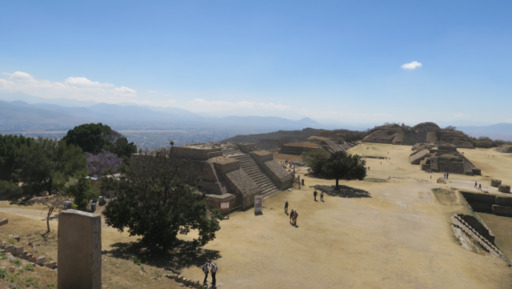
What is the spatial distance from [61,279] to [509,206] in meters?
39.0

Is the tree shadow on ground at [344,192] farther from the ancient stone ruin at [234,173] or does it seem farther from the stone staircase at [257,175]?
the stone staircase at [257,175]

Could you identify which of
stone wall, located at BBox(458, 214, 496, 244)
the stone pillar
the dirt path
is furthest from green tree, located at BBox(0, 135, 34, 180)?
stone wall, located at BBox(458, 214, 496, 244)

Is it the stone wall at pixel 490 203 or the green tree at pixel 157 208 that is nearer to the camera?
the green tree at pixel 157 208

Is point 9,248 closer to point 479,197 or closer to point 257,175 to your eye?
point 257,175

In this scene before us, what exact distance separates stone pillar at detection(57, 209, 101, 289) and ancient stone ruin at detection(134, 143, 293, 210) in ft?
33.8

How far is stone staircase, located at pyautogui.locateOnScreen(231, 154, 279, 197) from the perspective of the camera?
27.6 metres

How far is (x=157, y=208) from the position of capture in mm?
13094

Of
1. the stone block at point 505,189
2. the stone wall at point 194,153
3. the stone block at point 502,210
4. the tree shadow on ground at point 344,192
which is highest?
the stone wall at point 194,153

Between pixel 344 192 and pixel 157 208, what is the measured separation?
21.7 metres

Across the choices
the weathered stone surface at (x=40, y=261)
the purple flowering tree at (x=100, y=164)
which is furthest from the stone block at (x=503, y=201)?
the purple flowering tree at (x=100, y=164)

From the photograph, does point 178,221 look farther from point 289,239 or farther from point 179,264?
point 289,239

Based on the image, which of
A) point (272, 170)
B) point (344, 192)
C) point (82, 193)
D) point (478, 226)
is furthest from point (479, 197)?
point (82, 193)

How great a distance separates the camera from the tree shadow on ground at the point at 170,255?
12.5 metres

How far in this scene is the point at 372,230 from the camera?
19.0 metres
